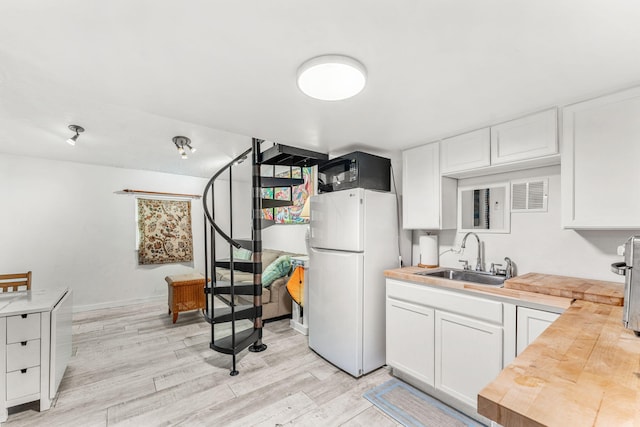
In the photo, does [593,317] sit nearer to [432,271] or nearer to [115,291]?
[432,271]

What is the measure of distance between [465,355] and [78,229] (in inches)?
203

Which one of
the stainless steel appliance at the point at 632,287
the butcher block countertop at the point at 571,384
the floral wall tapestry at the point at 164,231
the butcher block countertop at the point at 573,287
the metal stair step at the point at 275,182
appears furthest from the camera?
the floral wall tapestry at the point at 164,231

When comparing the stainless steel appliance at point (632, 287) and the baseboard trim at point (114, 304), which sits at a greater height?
the stainless steel appliance at point (632, 287)

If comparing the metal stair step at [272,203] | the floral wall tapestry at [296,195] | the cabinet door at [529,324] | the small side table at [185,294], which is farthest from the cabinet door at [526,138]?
the small side table at [185,294]

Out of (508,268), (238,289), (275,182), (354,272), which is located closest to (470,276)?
(508,268)

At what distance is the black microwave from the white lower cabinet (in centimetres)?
91

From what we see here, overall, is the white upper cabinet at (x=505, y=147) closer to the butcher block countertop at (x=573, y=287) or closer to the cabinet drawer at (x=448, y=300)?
the butcher block countertop at (x=573, y=287)

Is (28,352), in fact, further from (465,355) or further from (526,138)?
(526,138)

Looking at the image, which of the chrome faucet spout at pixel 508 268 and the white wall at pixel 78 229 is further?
the white wall at pixel 78 229

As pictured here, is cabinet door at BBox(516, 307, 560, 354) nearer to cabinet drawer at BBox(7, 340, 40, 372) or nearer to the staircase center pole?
the staircase center pole

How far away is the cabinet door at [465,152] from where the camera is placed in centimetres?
216

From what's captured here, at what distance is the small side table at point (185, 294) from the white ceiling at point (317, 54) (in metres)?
2.30

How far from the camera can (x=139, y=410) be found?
2.00m

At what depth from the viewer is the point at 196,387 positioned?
2.28 m
